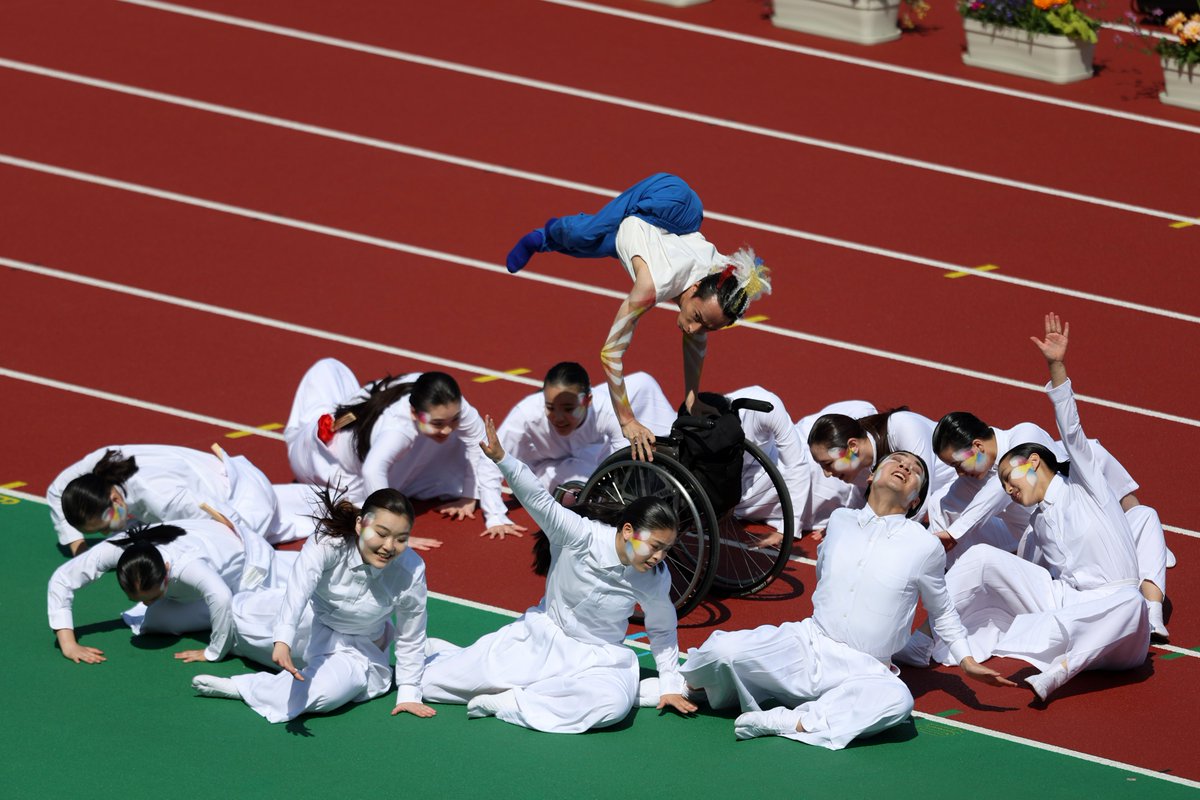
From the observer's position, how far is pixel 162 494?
Result: 8539 mm

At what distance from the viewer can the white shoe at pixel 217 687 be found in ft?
23.9

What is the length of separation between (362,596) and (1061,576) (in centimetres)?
318

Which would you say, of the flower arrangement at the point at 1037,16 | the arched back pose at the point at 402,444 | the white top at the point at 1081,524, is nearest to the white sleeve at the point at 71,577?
the arched back pose at the point at 402,444

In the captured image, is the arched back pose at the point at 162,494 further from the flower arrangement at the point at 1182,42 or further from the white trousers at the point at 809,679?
the flower arrangement at the point at 1182,42

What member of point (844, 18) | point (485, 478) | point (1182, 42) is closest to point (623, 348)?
point (485, 478)

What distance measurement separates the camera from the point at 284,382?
1085cm

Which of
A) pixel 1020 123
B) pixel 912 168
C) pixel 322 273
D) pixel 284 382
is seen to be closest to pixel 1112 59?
pixel 1020 123

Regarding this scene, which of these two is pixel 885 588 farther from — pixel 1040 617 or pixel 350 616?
pixel 350 616

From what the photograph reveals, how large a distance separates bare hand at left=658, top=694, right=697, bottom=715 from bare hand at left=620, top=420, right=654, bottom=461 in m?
1.19

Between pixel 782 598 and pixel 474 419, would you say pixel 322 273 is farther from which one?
pixel 782 598

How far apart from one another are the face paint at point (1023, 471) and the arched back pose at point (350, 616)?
2702mm

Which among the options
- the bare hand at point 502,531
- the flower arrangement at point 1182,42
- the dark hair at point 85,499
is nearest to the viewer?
the dark hair at point 85,499

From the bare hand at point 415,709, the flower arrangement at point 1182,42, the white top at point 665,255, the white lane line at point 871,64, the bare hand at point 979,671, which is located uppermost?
the flower arrangement at point 1182,42

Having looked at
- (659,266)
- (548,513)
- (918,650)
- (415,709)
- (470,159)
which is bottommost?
(415,709)
